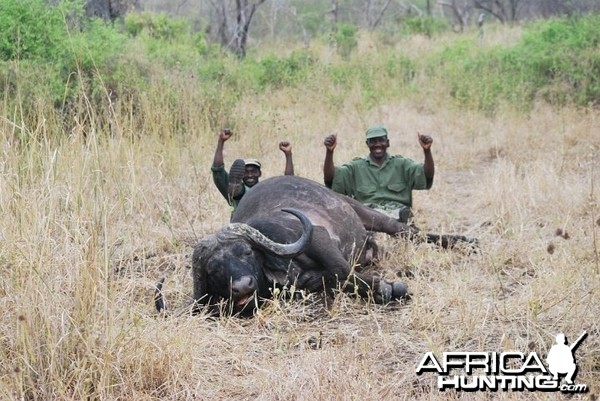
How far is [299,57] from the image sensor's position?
14.4m

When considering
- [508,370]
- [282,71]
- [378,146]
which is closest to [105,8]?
[282,71]

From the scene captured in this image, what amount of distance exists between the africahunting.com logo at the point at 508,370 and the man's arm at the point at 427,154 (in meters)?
2.69

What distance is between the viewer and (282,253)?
4820 mm

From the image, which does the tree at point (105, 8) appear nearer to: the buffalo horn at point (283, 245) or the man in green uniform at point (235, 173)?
the man in green uniform at point (235, 173)

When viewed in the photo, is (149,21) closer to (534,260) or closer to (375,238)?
(375,238)

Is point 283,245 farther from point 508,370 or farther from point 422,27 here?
point 422,27

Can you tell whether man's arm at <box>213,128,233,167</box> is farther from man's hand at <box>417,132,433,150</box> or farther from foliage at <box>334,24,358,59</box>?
foliage at <box>334,24,358,59</box>

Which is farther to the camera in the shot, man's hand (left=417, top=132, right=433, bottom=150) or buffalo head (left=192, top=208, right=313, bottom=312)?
man's hand (left=417, top=132, right=433, bottom=150)

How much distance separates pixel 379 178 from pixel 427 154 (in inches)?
23.3

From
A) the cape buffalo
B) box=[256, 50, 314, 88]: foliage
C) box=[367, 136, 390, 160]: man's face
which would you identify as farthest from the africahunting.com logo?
box=[256, 50, 314, 88]: foliage

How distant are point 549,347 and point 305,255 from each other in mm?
1734

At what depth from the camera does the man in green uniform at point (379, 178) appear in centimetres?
669

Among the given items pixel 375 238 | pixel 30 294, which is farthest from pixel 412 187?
pixel 30 294

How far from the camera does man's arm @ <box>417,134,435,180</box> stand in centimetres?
626
